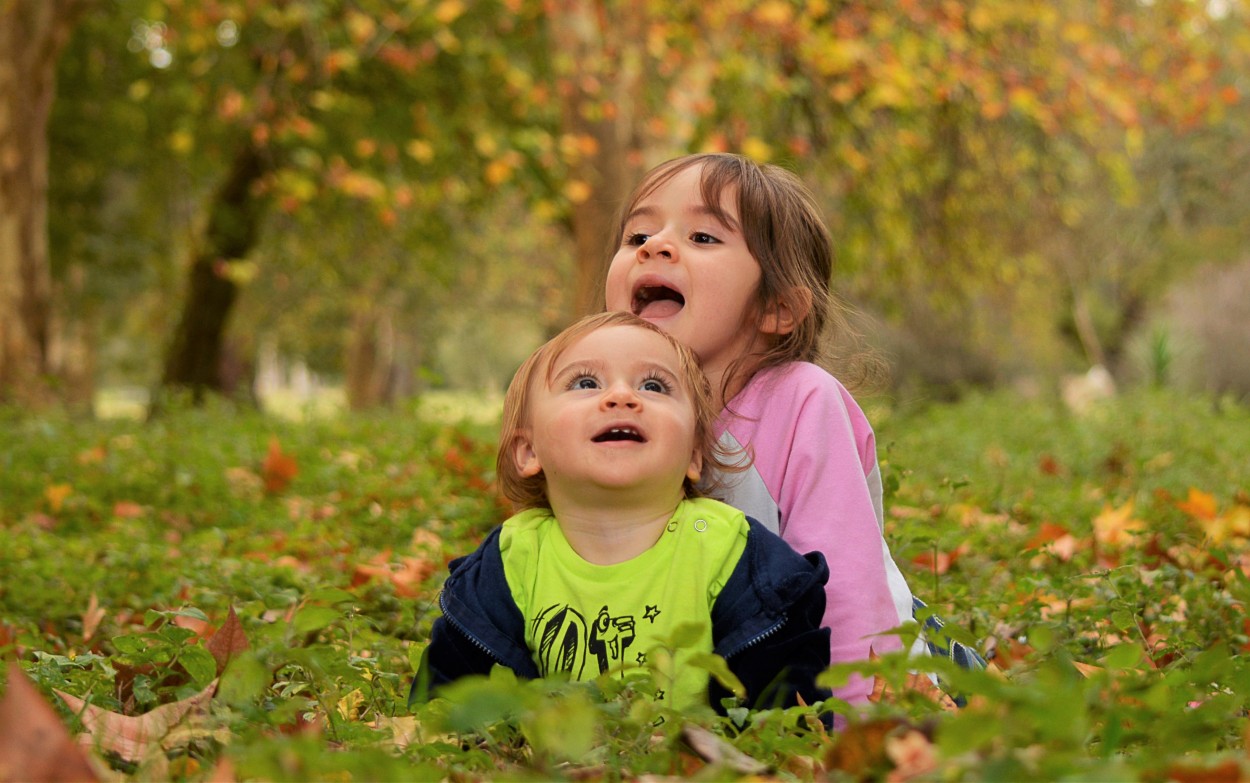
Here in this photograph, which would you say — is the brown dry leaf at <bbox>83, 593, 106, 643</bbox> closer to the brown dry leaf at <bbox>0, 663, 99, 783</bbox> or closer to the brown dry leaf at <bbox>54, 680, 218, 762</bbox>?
the brown dry leaf at <bbox>54, 680, 218, 762</bbox>

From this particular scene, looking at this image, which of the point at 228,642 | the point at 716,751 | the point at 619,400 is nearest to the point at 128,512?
the point at 228,642

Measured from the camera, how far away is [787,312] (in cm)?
282

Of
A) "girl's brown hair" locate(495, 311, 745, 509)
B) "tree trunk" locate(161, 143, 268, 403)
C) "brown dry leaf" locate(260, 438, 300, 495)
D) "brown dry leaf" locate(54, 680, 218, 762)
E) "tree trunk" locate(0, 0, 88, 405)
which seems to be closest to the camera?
"brown dry leaf" locate(54, 680, 218, 762)

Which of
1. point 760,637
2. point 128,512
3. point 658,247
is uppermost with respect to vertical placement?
point 658,247

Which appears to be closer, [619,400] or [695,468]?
[619,400]

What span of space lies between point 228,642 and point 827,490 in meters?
1.18

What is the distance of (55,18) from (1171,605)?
29.2 feet

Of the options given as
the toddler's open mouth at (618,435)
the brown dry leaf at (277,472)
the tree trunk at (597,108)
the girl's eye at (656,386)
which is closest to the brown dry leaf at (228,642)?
the toddler's open mouth at (618,435)

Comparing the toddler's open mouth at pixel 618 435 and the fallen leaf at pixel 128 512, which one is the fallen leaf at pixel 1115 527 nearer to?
the toddler's open mouth at pixel 618 435

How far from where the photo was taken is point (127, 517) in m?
5.08

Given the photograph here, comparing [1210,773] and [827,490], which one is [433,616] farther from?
[1210,773]

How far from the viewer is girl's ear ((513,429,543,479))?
2402 mm

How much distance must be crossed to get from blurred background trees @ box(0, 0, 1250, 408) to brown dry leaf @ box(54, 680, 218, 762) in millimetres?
1616

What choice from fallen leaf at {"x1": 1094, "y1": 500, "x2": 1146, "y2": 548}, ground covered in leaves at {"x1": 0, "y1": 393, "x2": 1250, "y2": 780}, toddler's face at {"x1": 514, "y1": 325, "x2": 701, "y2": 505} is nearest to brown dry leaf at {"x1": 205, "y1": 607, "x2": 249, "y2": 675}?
ground covered in leaves at {"x1": 0, "y1": 393, "x2": 1250, "y2": 780}
